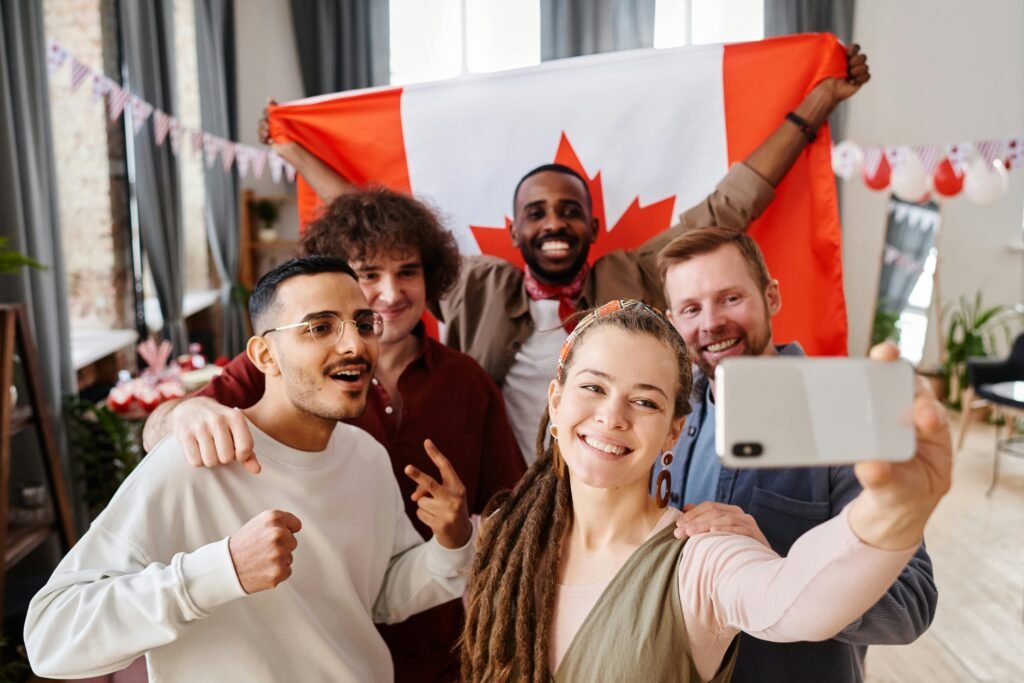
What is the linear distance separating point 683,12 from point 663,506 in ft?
21.0

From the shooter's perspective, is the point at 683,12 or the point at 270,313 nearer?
the point at 270,313

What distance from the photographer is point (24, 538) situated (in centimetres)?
277

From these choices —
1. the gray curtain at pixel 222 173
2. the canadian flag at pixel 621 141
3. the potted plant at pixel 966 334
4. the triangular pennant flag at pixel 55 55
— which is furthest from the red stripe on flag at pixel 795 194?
the potted plant at pixel 966 334

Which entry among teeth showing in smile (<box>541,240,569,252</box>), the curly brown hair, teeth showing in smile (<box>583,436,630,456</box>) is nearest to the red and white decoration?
the curly brown hair

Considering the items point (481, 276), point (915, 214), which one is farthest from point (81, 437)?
point (915, 214)

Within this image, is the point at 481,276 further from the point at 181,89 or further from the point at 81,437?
the point at 181,89

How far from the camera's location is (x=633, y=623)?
1082 mm

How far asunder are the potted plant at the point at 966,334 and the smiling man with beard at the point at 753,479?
559cm

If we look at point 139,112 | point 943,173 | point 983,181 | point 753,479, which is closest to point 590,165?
point 753,479

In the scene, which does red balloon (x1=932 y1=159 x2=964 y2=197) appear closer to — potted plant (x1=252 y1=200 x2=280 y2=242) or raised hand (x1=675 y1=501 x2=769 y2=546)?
potted plant (x1=252 y1=200 x2=280 y2=242)

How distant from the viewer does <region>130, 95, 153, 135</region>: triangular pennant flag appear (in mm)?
4172

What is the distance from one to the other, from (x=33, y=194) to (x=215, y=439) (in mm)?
2225

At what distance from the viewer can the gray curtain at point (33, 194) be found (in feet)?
9.44

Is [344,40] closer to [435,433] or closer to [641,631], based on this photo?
[435,433]
